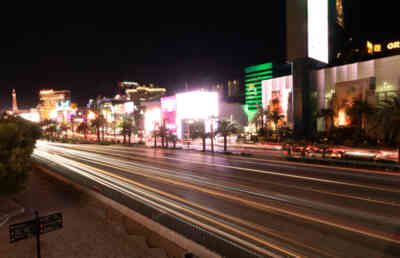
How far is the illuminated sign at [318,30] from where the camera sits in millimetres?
42250

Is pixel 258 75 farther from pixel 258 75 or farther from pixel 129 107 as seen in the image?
pixel 129 107

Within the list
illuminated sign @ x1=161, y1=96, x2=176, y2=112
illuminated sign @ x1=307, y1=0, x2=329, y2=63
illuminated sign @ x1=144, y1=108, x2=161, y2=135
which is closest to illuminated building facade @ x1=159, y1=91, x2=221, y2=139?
illuminated sign @ x1=161, y1=96, x2=176, y2=112

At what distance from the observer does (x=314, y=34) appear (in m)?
43.0

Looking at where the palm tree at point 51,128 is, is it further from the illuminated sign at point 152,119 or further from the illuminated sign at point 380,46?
the illuminated sign at point 380,46

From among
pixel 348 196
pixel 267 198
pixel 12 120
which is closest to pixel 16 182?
pixel 12 120

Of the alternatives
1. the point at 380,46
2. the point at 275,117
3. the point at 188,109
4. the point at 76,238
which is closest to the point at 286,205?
the point at 76,238

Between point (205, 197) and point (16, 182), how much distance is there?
27.0ft

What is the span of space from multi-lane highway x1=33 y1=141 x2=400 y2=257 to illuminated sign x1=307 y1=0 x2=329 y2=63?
3212 centimetres

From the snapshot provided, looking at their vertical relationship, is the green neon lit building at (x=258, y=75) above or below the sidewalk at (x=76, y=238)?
above

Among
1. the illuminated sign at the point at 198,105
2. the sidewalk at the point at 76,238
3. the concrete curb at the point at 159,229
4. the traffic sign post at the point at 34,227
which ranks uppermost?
the illuminated sign at the point at 198,105

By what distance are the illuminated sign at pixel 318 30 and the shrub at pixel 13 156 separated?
43.6 metres

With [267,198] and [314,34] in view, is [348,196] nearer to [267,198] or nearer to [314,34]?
[267,198]

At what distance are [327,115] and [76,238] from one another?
40829 mm

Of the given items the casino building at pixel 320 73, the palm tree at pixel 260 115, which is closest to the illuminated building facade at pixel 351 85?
the casino building at pixel 320 73
